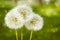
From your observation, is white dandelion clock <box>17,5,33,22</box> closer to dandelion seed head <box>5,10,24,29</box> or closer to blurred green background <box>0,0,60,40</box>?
dandelion seed head <box>5,10,24,29</box>

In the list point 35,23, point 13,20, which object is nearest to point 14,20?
point 13,20

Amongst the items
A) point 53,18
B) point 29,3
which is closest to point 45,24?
point 53,18

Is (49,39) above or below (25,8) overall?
below

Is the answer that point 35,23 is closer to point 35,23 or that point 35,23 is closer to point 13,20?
point 35,23

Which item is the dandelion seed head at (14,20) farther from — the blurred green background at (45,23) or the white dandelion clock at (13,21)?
the blurred green background at (45,23)

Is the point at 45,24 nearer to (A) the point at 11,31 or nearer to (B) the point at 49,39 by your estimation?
(B) the point at 49,39

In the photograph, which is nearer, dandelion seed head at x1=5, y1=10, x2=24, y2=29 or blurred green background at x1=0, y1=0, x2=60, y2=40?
dandelion seed head at x1=5, y1=10, x2=24, y2=29

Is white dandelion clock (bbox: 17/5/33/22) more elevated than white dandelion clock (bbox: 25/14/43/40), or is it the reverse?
white dandelion clock (bbox: 17/5/33/22)

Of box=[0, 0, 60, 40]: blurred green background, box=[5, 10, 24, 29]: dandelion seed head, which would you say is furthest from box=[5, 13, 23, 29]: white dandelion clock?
box=[0, 0, 60, 40]: blurred green background
